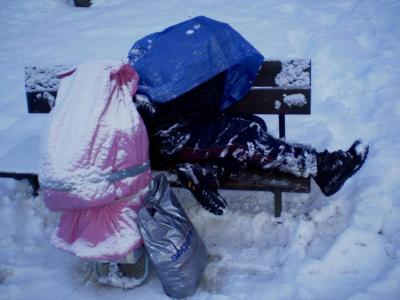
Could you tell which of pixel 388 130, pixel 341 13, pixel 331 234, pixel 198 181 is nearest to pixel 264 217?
pixel 331 234

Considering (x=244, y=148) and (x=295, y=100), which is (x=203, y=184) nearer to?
(x=244, y=148)

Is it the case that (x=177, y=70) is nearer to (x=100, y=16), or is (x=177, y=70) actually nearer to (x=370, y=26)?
(x=370, y=26)

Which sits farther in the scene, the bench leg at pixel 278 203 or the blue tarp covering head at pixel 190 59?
the bench leg at pixel 278 203

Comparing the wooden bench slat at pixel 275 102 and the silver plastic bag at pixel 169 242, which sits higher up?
→ the wooden bench slat at pixel 275 102

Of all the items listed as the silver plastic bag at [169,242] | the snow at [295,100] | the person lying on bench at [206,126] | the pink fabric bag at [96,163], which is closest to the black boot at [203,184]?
the person lying on bench at [206,126]

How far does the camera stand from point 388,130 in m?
3.86

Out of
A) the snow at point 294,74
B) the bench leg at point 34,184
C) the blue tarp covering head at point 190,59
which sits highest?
the blue tarp covering head at point 190,59

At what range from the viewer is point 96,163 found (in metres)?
2.54

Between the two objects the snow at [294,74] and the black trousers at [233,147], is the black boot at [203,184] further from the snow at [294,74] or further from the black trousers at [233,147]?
the snow at [294,74]

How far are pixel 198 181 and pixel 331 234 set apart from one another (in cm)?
98

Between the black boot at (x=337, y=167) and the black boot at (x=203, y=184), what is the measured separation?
671 mm

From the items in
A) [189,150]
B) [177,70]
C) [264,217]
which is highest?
[177,70]

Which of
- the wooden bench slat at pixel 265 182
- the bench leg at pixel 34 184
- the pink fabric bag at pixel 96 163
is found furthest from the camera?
the bench leg at pixel 34 184

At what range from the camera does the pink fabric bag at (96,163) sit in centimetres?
251
